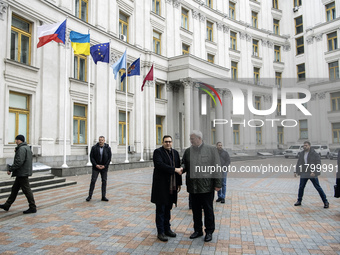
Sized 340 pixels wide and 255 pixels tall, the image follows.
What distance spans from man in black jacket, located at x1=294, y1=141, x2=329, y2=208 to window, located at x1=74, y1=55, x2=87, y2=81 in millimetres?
15788

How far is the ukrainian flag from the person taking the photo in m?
15.8

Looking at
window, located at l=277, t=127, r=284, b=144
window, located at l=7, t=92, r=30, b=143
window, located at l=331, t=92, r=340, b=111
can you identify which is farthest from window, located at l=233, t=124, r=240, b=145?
window, located at l=7, t=92, r=30, b=143

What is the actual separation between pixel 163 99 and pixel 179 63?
365cm

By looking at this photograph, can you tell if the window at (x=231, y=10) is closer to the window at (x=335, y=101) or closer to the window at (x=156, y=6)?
the window at (x=156, y=6)

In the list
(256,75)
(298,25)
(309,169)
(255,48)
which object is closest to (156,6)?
(255,48)

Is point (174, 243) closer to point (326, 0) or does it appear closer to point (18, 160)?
point (18, 160)

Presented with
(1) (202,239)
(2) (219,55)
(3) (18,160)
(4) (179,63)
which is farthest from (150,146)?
→ (1) (202,239)

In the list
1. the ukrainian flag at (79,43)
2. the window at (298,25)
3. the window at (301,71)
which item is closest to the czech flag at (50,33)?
the ukrainian flag at (79,43)

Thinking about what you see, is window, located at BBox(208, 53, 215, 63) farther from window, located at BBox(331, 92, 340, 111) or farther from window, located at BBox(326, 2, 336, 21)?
window, located at BBox(326, 2, 336, 21)

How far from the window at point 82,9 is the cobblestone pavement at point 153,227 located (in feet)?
48.8

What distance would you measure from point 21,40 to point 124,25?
1025 centimetres

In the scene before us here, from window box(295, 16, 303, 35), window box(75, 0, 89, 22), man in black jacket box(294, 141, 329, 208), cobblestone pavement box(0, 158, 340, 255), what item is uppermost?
window box(295, 16, 303, 35)

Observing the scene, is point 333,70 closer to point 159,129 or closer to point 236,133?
point 236,133

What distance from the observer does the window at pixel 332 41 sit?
35656 millimetres
